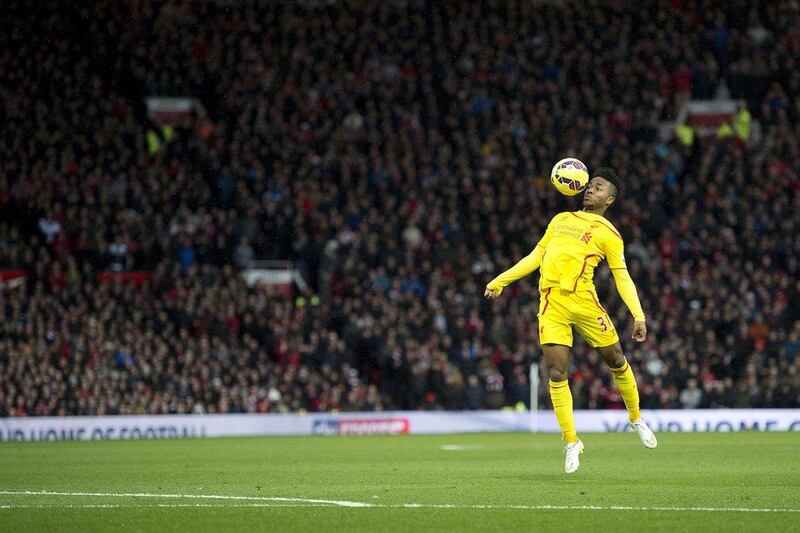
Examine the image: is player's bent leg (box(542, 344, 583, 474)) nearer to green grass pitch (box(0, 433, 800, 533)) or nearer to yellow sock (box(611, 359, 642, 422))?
green grass pitch (box(0, 433, 800, 533))

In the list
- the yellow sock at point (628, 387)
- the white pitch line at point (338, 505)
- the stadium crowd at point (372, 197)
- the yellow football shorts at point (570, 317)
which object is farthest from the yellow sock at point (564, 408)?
the stadium crowd at point (372, 197)

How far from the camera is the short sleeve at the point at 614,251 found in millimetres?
13391

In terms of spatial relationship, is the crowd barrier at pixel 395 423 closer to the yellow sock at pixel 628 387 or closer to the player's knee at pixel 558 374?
the yellow sock at pixel 628 387

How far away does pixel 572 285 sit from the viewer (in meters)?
13.4

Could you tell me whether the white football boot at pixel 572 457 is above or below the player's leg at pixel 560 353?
below

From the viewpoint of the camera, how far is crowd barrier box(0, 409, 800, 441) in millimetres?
29688

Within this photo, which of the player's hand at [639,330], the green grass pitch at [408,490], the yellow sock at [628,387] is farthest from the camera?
the yellow sock at [628,387]

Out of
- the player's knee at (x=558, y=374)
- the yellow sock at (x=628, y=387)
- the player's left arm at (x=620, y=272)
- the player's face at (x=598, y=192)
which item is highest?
the player's face at (x=598, y=192)

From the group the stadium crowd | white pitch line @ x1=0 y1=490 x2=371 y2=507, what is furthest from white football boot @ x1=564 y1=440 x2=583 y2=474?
the stadium crowd

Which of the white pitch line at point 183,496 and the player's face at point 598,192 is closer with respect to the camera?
the white pitch line at point 183,496

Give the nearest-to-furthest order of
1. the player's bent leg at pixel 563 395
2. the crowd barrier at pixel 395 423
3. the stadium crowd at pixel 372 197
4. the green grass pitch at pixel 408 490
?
the green grass pitch at pixel 408 490 → the player's bent leg at pixel 563 395 → the crowd barrier at pixel 395 423 → the stadium crowd at pixel 372 197

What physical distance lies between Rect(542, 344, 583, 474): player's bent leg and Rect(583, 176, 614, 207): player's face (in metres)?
1.47

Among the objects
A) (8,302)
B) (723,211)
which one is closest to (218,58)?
(8,302)

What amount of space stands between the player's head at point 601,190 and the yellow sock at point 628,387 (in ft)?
5.54
